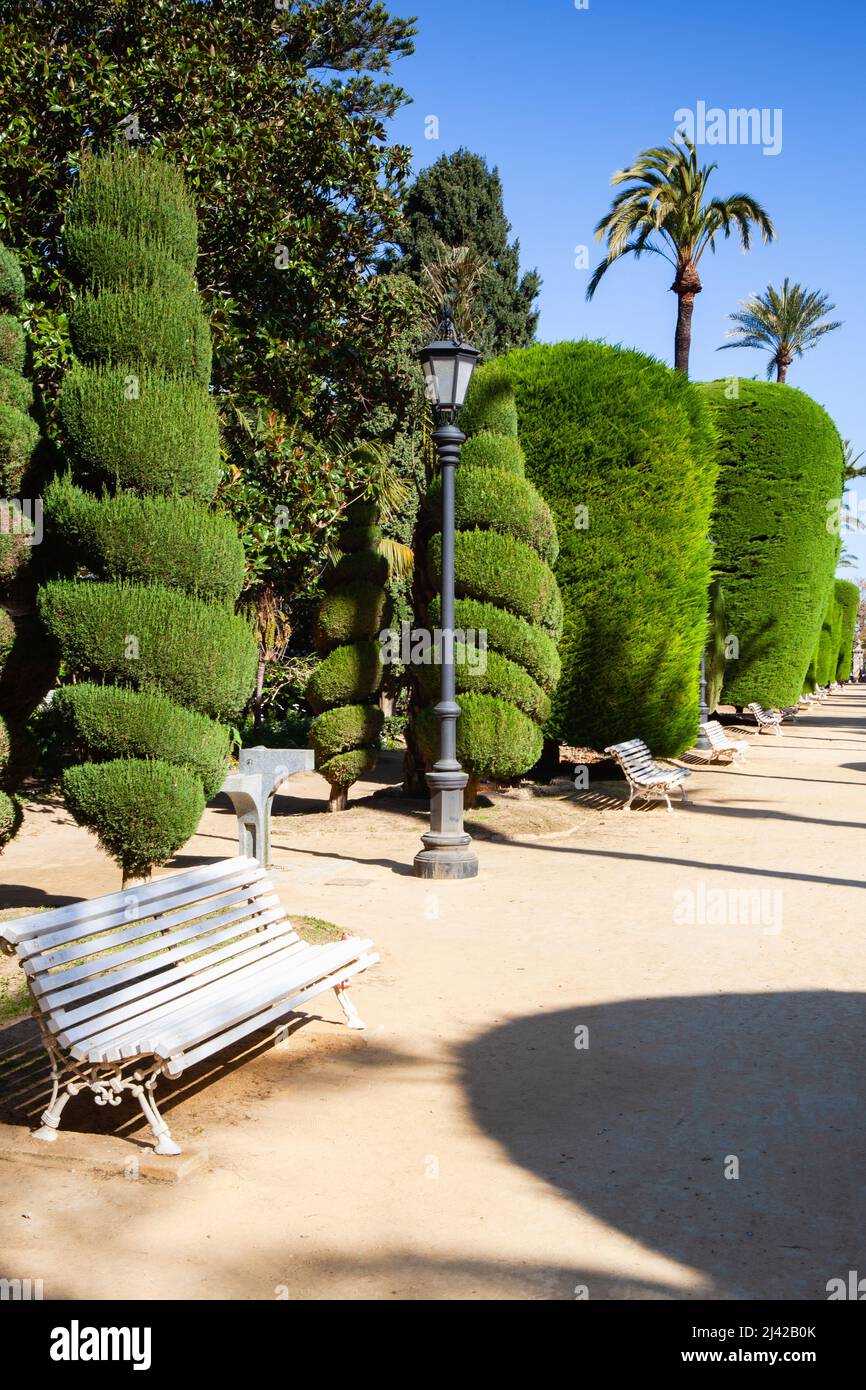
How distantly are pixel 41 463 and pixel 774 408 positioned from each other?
20.1 meters

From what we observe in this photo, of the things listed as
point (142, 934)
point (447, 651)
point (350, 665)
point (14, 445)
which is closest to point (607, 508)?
point (350, 665)

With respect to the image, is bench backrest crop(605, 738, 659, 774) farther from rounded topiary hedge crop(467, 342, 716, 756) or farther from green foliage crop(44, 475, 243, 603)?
green foliage crop(44, 475, 243, 603)

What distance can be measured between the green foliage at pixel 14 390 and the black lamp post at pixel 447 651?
144 inches

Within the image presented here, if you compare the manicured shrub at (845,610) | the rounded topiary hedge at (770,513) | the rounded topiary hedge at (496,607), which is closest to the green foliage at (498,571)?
the rounded topiary hedge at (496,607)

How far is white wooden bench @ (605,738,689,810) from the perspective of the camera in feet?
48.5

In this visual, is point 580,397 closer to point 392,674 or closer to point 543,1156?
point 392,674

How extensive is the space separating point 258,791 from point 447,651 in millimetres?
2129

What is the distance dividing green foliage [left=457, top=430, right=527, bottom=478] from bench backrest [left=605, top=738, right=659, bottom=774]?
12.6ft

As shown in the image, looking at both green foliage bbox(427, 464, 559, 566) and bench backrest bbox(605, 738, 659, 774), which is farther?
bench backrest bbox(605, 738, 659, 774)

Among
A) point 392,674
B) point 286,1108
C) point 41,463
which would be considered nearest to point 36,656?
point 41,463

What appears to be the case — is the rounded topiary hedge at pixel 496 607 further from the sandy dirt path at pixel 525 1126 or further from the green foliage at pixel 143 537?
the green foliage at pixel 143 537

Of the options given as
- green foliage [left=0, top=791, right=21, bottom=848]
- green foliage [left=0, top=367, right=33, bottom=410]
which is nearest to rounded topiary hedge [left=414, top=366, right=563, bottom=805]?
green foliage [left=0, top=367, right=33, bottom=410]

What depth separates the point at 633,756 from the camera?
1534 centimetres

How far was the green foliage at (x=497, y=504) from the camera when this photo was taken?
1336 centimetres
